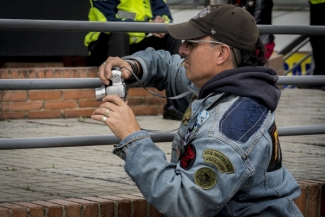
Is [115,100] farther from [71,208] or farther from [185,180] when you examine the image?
[71,208]

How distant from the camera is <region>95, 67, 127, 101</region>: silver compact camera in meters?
3.05

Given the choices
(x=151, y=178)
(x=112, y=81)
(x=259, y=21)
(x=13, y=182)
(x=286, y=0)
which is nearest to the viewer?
(x=151, y=178)

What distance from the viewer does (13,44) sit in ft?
23.9

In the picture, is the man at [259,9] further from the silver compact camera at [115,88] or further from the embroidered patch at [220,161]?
the embroidered patch at [220,161]

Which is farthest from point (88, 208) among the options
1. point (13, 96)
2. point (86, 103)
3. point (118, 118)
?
point (86, 103)

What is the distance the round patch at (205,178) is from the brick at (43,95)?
428 centimetres

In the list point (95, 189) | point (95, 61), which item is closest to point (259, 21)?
point (95, 61)

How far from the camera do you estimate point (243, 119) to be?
2.85 m

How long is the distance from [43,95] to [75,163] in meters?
2.27

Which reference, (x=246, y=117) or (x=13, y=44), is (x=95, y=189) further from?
(x=13, y=44)

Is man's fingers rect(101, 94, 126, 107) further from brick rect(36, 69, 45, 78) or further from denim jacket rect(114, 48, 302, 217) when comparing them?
brick rect(36, 69, 45, 78)

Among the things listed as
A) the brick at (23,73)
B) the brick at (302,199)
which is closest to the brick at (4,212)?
the brick at (302,199)

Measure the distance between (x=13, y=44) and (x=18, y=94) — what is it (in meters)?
0.77

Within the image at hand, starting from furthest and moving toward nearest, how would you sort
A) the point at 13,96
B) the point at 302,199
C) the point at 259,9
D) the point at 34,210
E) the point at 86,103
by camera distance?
the point at 259,9, the point at 86,103, the point at 13,96, the point at 302,199, the point at 34,210
